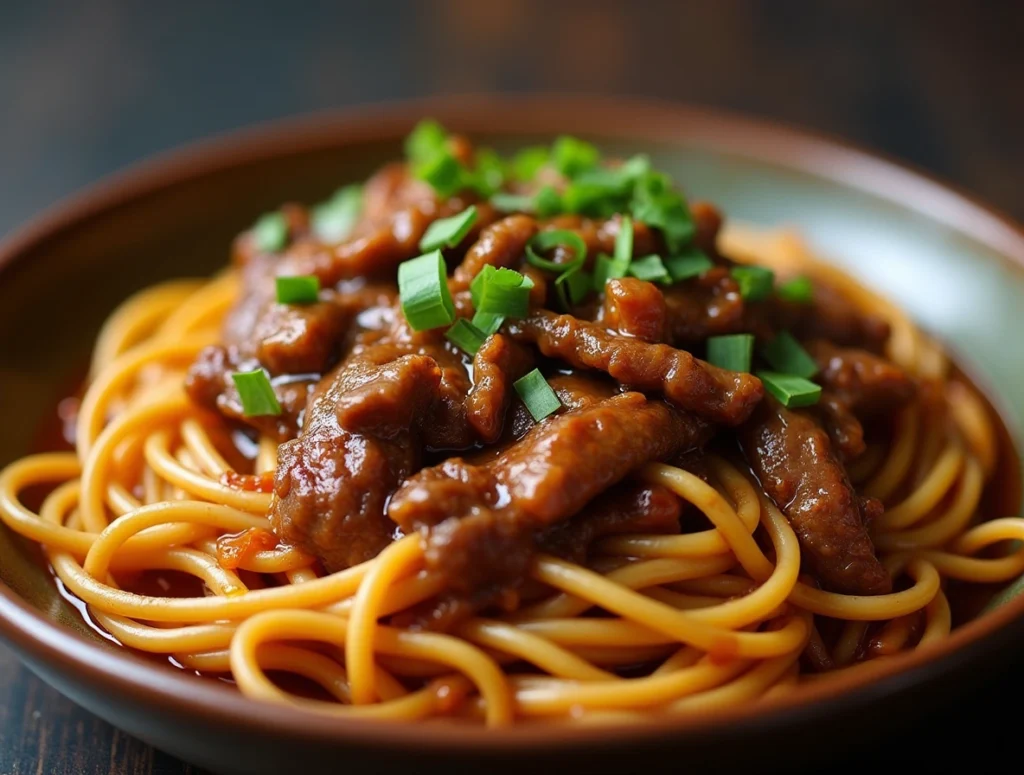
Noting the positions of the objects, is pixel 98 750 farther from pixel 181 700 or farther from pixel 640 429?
pixel 640 429

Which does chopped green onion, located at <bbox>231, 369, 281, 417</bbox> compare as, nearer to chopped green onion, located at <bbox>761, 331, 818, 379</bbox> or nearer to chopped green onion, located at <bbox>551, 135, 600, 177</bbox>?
chopped green onion, located at <bbox>551, 135, 600, 177</bbox>

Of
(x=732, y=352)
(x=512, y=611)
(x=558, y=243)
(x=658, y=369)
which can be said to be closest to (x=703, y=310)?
(x=732, y=352)

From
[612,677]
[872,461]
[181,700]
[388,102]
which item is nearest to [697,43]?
[388,102]

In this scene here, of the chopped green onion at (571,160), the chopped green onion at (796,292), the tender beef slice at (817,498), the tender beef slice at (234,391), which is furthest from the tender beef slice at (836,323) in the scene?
the tender beef slice at (234,391)

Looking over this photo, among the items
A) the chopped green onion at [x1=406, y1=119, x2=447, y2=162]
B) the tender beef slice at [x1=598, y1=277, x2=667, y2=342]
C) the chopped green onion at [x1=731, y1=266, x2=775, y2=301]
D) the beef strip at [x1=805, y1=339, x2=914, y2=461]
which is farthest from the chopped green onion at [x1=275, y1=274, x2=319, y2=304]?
the beef strip at [x1=805, y1=339, x2=914, y2=461]

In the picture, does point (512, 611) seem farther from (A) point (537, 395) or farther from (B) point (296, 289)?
(B) point (296, 289)
